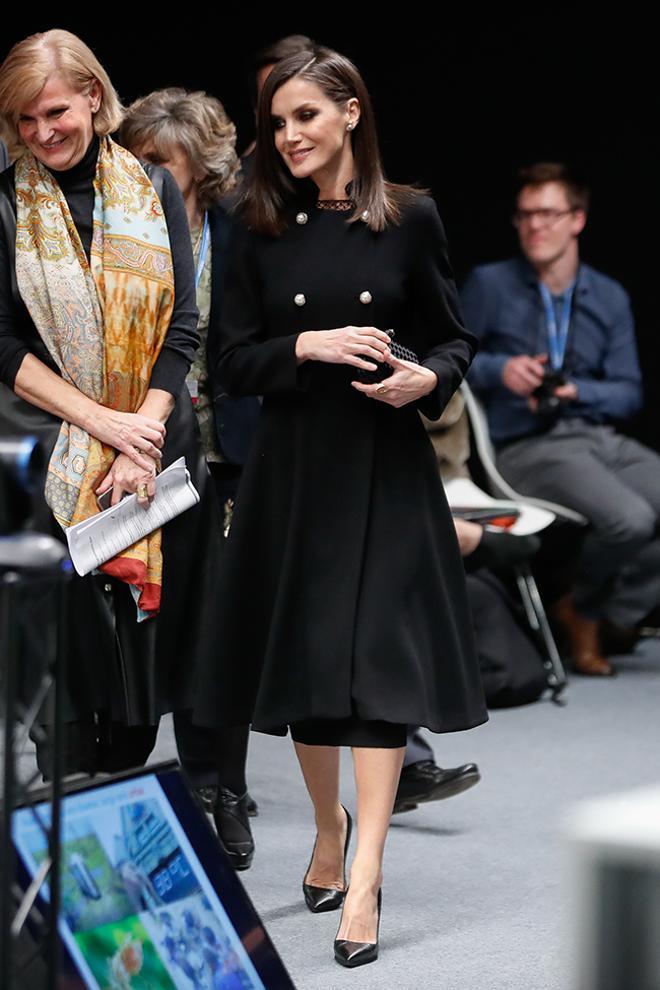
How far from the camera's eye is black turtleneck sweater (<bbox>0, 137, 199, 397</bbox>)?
3014 millimetres

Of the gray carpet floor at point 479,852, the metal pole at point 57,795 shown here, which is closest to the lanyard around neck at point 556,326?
the gray carpet floor at point 479,852

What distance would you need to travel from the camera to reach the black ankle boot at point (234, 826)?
3.20 metres

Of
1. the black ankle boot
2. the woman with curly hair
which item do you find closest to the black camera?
the woman with curly hair

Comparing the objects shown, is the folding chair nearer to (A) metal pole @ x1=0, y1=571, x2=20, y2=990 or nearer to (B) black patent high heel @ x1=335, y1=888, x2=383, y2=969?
(B) black patent high heel @ x1=335, y1=888, x2=383, y2=969

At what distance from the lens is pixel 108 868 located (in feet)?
6.48

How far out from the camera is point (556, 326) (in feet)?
18.1

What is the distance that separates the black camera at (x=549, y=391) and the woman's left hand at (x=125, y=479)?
8.32ft

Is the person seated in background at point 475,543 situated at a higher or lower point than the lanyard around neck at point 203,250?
lower

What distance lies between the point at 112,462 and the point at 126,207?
46 centimetres

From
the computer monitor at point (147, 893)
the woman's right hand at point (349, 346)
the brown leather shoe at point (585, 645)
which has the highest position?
the woman's right hand at point (349, 346)

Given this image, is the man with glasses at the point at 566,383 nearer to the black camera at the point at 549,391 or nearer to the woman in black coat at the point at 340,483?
the black camera at the point at 549,391

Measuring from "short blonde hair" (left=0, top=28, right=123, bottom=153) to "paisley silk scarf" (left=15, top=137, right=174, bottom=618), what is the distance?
0.10 metres

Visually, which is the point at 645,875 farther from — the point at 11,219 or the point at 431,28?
the point at 431,28

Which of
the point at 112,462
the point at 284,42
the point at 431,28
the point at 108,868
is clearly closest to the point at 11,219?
the point at 112,462
